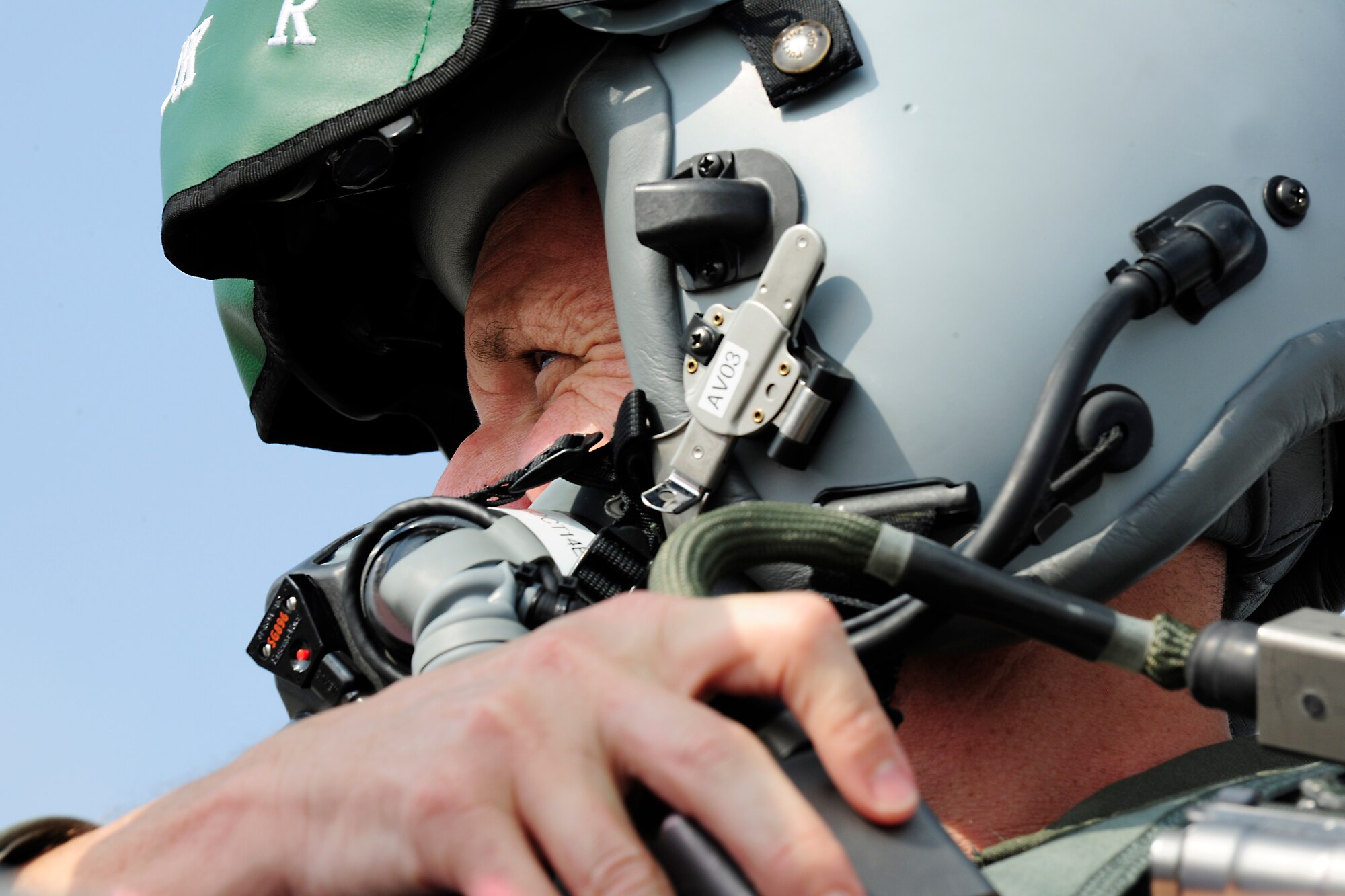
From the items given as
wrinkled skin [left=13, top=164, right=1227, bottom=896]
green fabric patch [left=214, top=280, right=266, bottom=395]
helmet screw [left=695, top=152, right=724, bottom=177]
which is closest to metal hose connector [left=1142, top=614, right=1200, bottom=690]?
wrinkled skin [left=13, top=164, right=1227, bottom=896]

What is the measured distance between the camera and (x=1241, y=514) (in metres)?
1.38

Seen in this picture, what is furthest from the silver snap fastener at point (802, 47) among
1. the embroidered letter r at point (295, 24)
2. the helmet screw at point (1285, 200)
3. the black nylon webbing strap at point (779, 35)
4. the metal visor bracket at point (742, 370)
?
the embroidered letter r at point (295, 24)

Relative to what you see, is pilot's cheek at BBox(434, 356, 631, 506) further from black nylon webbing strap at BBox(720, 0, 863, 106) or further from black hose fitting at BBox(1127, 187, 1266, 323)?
black hose fitting at BBox(1127, 187, 1266, 323)

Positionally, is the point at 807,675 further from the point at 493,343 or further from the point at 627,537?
the point at 493,343

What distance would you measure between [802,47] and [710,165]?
0.14m

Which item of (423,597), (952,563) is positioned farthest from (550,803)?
(423,597)

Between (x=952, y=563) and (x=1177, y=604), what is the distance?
0.56 metres

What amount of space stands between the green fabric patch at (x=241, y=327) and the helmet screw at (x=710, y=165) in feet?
3.49

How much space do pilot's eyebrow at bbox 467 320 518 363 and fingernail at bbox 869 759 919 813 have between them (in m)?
1.13

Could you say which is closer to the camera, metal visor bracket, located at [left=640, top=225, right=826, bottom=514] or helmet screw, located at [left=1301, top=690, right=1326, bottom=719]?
helmet screw, located at [left=1301, top=690, right=1326, bottom=719]

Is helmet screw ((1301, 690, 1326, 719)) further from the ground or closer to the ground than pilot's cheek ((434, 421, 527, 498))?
closer to the ground

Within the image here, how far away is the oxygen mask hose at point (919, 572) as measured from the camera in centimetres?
86

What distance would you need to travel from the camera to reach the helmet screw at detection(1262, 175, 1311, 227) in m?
1.24

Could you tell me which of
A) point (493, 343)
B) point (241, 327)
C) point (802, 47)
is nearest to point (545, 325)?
point (493, 343)
